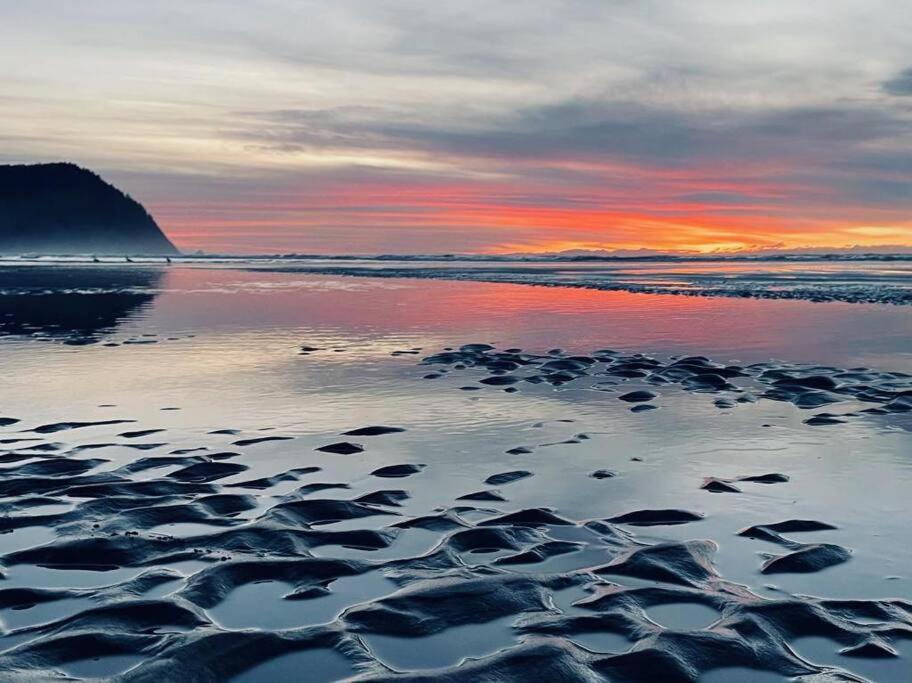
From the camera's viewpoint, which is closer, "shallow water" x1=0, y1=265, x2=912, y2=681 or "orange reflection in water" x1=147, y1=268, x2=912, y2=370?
"shallow water" x1=0, y1=265, x2=912, y2=681

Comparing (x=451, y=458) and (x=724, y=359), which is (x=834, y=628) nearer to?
(x=451, y=458)

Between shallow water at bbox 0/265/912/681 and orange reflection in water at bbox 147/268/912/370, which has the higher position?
orange reflection in water at bbox 147/268/912/370

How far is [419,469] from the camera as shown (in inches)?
275

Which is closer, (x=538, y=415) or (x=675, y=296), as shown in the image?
(x=538, y=415)

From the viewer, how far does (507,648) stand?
374 cm

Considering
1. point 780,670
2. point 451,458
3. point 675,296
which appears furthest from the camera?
point 675,296

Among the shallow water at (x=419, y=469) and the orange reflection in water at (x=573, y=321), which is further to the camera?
the orange reflection in water at (x=573, y=321)

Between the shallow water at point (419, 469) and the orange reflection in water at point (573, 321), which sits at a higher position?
the orange reflection in water at point (573, 321)

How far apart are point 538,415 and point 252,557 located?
4.98 m

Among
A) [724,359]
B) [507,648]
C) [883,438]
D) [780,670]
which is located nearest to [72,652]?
[507,648]

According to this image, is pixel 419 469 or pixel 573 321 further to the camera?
pixel 573 321

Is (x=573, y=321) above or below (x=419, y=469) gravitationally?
above

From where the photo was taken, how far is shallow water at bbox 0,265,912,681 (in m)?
4.08

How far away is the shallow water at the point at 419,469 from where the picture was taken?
408 cm
